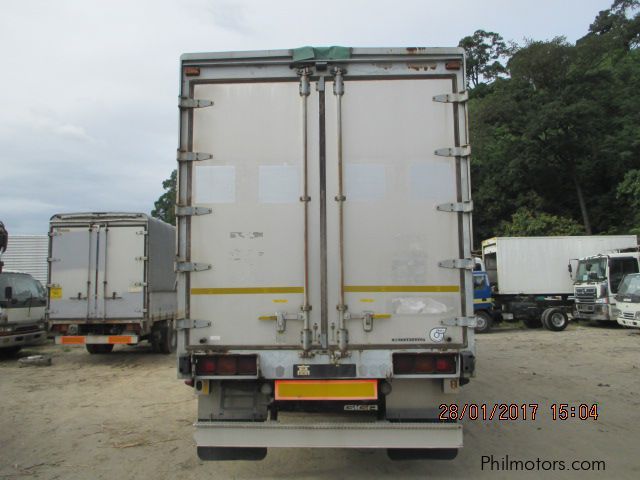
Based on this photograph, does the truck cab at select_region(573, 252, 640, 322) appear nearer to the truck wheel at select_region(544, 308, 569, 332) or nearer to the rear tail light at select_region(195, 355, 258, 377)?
the truck wheel at select_region(544, 308, 569, 332)

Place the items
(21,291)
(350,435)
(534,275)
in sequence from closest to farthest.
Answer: (350,435), (21,291), (534,275)

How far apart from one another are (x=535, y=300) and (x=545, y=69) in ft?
85.4

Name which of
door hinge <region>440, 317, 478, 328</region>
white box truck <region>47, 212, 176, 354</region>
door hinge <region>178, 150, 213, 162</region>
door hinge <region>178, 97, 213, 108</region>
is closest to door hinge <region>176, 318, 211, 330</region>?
door hinge <region>178, 150, 213, 162</region>

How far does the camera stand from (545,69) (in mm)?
39094

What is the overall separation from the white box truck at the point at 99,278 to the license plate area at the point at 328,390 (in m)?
7.78

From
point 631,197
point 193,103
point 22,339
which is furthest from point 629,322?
point 631,197

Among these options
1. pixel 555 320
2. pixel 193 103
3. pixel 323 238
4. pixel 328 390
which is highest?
pixel 193 103

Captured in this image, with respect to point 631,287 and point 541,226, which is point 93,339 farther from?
point 541,226

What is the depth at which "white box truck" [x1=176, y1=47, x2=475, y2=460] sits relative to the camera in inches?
165

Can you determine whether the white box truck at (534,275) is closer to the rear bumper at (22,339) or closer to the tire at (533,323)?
the tire at (533,323)

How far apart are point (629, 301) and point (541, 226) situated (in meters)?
18.3

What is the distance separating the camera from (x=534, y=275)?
2031 cm

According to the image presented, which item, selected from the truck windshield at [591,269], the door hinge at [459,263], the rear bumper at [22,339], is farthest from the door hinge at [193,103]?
the truck windshield at [591,269]

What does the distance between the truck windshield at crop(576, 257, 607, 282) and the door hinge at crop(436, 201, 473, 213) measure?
1709cm
